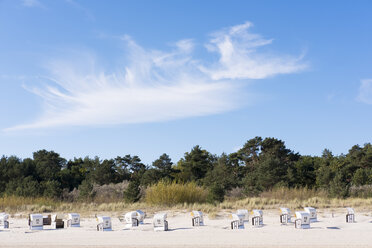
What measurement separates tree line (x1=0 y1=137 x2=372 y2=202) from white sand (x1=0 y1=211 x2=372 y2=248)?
685 cm

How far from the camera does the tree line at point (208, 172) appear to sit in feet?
82.5

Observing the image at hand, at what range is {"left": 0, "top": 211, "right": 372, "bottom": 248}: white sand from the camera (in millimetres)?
9828

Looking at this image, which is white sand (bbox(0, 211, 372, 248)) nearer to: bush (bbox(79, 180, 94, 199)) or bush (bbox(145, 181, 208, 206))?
bush (bbox(145, 181, 208, 206))

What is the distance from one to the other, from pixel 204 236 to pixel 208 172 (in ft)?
71.5

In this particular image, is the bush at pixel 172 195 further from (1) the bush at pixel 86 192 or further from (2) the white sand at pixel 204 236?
(1) the bush at pixel 86 192

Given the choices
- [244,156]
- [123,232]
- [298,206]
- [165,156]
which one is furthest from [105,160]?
[123,232]

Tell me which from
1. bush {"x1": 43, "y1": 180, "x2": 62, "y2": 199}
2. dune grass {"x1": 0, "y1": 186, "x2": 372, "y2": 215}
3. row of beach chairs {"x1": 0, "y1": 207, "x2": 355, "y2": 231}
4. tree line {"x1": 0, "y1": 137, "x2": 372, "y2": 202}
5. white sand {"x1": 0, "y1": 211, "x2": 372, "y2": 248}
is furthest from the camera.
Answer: tree line {"x1": 0, "y1": 137, "x2": 372, "y2": 202}

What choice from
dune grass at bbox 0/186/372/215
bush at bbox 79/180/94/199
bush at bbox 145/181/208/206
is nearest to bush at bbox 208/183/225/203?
dune grass at bbox 0/186/372/215

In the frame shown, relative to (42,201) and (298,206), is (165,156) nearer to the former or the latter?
(42,201)

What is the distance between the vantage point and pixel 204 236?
36.1 ft

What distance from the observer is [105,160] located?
3516 cm

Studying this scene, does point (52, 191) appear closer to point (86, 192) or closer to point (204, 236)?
point (86, 192)

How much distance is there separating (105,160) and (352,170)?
19426 mm

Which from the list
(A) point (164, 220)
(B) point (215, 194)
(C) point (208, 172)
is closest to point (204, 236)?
(A) point (164, 220)
